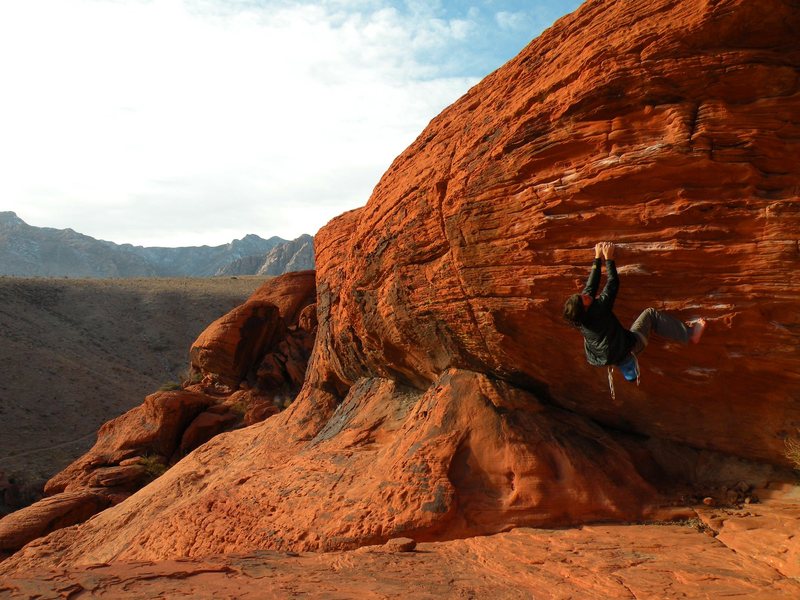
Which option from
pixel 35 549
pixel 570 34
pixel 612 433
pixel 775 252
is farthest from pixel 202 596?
pixel 35 549

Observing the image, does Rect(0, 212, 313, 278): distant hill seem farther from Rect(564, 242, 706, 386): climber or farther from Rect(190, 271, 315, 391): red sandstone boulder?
Rect(564, 242, 706, 386): climber

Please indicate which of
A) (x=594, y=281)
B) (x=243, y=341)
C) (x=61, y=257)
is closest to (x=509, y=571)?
(x=594, y=281)

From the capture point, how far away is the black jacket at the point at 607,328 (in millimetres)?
5512

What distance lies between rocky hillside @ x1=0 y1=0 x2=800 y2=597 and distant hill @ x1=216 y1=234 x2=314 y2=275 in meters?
141

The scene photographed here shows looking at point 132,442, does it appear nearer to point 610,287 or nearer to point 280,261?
point 610,287

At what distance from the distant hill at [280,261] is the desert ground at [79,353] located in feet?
251

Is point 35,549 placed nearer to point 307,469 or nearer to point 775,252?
point 307,469

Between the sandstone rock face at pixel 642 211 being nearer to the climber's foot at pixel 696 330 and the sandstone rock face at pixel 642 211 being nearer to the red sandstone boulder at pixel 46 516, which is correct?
the climber's foot at pixel 696 330

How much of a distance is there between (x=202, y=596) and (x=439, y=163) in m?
6.36

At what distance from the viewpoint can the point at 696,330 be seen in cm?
568

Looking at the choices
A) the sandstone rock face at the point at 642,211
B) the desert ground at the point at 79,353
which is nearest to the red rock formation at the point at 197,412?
the desert ground at the point at 79,353

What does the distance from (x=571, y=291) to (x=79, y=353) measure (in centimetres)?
4908

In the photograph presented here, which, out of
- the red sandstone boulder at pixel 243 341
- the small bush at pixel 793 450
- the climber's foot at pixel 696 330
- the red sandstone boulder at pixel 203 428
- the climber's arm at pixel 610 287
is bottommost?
the red sandstone boulder at pixel 203 428

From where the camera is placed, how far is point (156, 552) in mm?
8469
